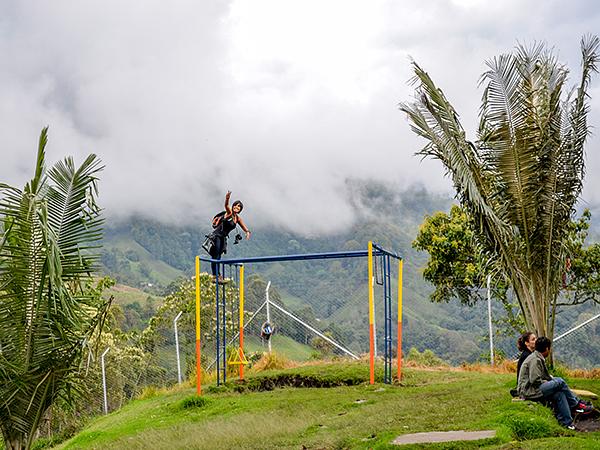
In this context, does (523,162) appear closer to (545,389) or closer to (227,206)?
(545,389)

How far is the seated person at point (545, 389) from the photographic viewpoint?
8.41 metres

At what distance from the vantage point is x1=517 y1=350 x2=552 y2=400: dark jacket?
889 cm

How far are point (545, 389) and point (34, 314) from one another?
614 cm

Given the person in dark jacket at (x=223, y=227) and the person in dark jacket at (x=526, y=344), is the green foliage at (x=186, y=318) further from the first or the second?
the person in dark jacket at (x=526, y=344)

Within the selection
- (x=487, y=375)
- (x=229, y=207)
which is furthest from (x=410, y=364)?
(x=229, y=207)

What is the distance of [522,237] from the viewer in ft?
38.9

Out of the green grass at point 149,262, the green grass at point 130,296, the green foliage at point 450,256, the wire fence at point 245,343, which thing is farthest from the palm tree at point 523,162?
the green grass at point 149,262

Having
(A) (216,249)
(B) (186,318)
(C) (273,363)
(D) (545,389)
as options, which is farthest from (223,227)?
(B) (186,318)

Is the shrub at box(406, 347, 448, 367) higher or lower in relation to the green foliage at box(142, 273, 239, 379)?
lower

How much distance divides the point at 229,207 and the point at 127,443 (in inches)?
257

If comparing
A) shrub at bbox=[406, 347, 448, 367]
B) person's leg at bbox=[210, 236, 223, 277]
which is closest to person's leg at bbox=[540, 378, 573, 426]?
person's leg at bbox=[210, 236, 223, 277]

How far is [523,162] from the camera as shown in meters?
11.9

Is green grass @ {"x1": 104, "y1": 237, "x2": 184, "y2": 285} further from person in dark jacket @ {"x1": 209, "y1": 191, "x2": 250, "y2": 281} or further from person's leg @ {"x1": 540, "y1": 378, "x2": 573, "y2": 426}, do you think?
person's leg @ {"x1": 540, "y1": 378, "x2": 573, "y2": 426}

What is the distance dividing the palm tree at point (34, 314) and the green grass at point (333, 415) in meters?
2.54
